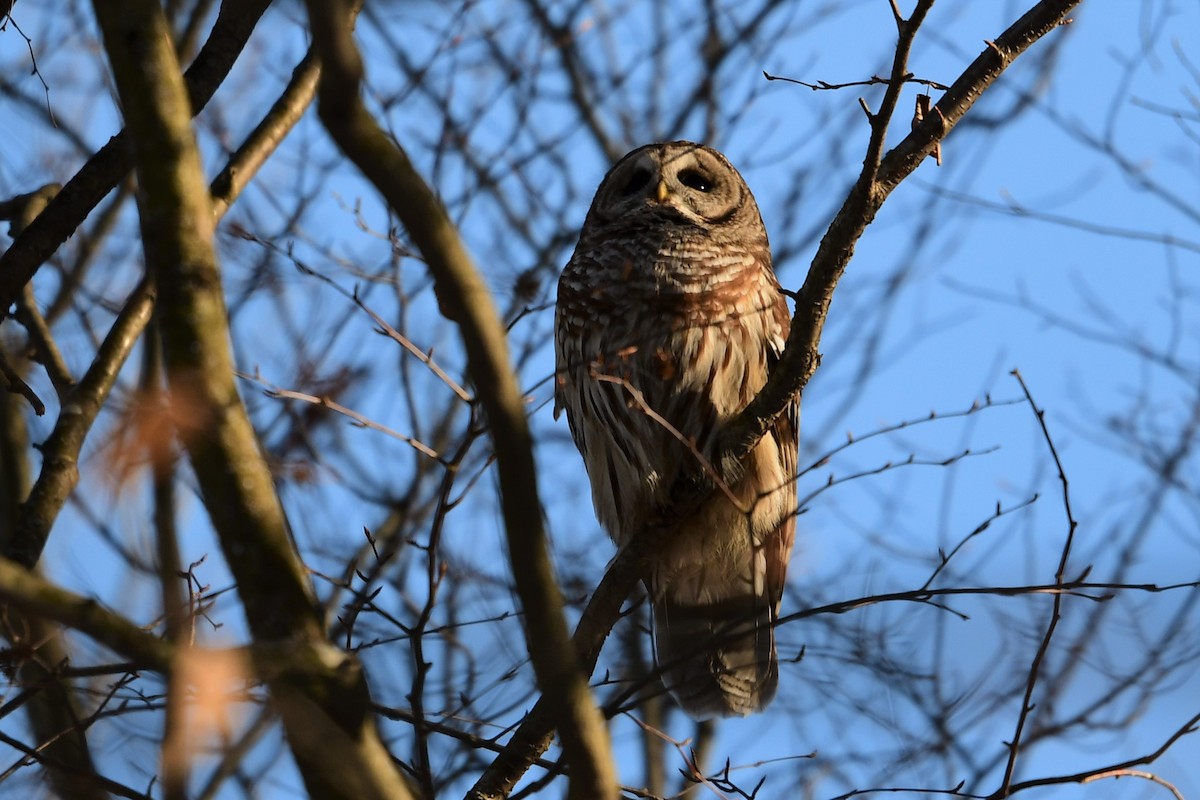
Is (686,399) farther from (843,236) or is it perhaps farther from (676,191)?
(843,236)

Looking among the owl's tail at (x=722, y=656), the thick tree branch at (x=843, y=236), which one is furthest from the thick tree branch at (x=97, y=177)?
the owl's tail at (x=722, y=656)

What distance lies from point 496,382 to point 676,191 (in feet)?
11.9

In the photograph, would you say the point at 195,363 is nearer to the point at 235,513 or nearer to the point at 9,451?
the point at 235,513

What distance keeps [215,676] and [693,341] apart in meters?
2.99

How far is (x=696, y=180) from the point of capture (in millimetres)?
5996

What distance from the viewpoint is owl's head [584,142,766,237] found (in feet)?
18.5

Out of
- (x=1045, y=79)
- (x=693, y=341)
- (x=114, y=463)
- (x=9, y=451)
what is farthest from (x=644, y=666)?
(x=1045, y=79)

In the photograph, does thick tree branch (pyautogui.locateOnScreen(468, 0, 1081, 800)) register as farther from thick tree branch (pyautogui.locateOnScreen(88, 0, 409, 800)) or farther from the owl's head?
the owl's head

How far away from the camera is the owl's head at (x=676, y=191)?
5.63 m

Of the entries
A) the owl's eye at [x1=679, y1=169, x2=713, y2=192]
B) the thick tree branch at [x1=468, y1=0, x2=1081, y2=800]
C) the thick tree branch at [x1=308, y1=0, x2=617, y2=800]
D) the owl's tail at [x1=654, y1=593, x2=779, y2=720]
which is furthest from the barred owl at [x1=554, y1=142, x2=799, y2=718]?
the thick tree branch at [x1=308, y1=0, x2=617, y2=800]

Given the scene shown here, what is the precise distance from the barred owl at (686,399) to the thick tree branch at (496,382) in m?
2.12

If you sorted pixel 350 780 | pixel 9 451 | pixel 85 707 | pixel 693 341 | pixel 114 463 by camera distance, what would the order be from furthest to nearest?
pixel 9 451, pixel 693 341, pixel 85 707, pixel 114 463, pixel 350 780

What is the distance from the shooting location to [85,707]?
158 inches

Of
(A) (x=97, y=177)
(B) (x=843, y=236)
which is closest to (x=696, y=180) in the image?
(B) (x=843, y=236)
